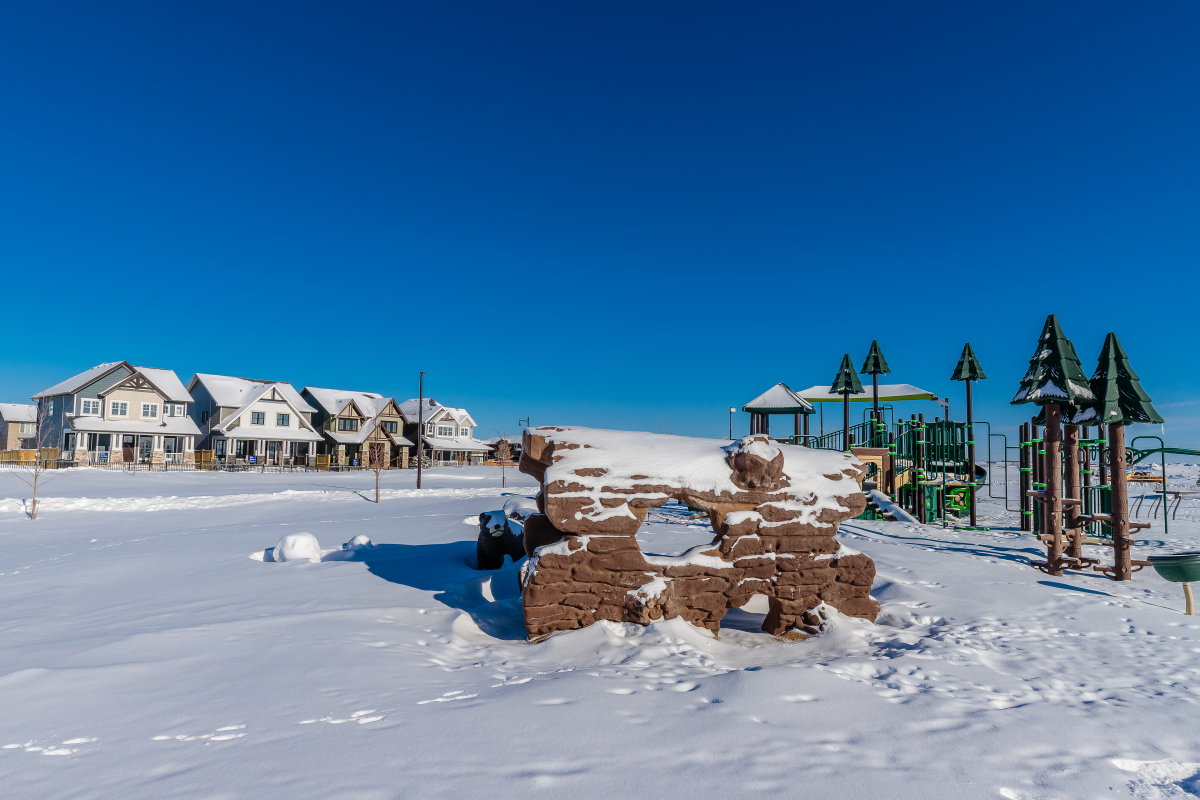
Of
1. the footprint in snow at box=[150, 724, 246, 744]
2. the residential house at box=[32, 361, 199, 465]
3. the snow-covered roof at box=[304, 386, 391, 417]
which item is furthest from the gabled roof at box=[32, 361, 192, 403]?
the footprint in snow at box=[150, 724, 246, 744]

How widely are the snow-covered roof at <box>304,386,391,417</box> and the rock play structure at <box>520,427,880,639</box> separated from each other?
46.6 meters

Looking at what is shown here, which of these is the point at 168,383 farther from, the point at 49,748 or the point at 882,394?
the point at 49,748

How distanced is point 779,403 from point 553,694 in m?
19.3

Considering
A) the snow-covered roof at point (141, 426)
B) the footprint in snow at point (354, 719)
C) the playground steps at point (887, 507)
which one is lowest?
the playground steps at point (887, 507)

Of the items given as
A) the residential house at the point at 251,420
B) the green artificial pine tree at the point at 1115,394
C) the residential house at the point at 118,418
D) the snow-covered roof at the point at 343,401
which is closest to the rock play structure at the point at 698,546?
the green artificial pine tree at the point at 1115,394

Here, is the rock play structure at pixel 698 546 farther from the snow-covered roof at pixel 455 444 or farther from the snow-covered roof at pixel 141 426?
the snow-covered roof at pixel 455 444

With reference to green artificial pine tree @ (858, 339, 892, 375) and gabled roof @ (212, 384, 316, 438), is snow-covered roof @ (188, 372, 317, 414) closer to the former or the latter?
gabled roof @ (212, 384, 316, 438)

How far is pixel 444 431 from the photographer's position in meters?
56.2

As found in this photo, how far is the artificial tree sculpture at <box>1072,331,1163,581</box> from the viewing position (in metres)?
9.62

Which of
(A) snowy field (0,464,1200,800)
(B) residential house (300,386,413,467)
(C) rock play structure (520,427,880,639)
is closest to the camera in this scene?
(A) snowy field (0,464,1200,800)

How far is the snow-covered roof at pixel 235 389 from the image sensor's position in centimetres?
4394

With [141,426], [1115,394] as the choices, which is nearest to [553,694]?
[1115,394]

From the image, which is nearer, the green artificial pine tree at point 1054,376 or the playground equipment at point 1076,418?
the playground equipment at point 1076,418

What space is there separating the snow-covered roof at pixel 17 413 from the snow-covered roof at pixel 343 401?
83.1ft
